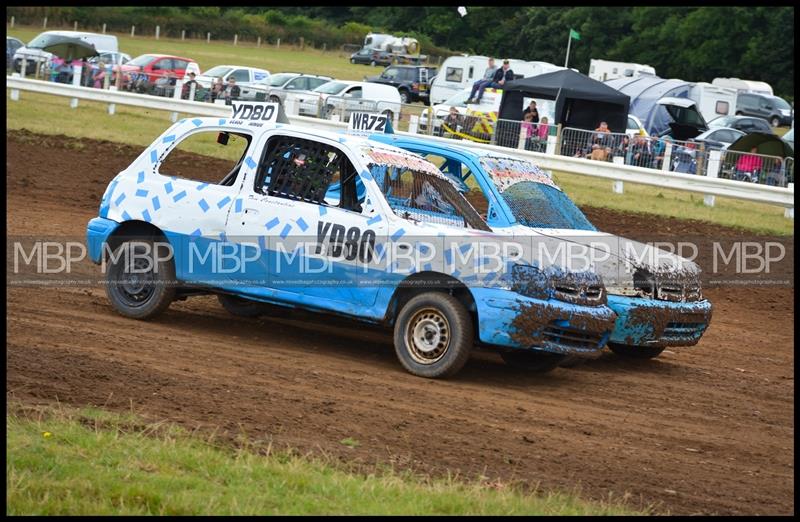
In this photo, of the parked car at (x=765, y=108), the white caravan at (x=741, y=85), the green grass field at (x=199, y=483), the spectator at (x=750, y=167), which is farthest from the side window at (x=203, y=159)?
the white caravan at (x=741, y=85)

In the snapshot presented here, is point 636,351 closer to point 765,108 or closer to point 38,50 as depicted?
point 38,50

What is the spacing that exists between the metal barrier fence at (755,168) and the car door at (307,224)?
1400cm

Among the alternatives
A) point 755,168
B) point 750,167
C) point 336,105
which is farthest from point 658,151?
point 336,105

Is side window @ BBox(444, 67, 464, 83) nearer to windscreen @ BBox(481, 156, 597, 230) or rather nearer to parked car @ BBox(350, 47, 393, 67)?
parked car @ BBox(350, 47, 393, 67)

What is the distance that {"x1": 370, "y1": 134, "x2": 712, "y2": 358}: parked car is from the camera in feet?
32.5

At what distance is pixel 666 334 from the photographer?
1009 centimetres

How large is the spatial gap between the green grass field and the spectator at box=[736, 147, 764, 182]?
17.3 m

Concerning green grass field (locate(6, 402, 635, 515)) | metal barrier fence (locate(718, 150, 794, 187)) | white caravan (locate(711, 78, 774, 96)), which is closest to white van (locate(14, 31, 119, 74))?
metal barrier fence (locate(718, 150, 794, 187))

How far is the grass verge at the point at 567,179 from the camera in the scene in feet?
68.1

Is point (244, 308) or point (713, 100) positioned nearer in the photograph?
point (244, 308)

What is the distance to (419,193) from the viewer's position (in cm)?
975

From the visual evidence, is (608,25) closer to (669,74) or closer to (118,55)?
(669,74)

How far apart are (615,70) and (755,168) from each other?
36.8m

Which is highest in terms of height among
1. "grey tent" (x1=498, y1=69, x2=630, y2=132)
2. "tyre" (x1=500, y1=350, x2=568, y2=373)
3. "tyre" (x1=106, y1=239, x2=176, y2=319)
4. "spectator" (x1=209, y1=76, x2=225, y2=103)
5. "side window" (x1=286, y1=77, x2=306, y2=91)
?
"side window" (x1=286, y1=77, x2=306, y2=91)
